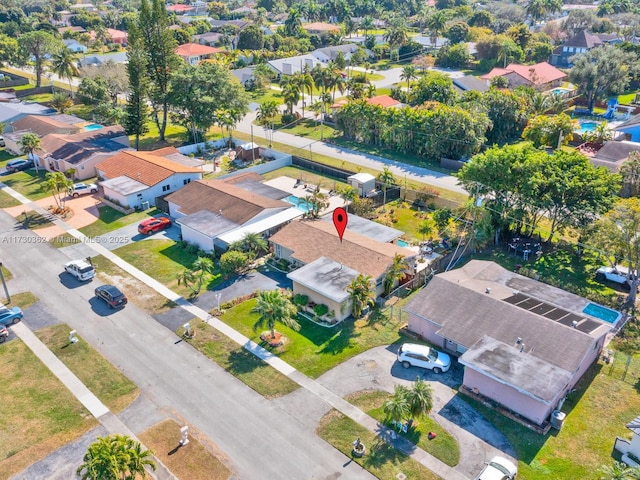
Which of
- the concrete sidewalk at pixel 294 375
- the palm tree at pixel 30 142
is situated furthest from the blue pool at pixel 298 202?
the palm tree at pixel 30 142

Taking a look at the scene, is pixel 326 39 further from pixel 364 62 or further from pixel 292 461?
pixel 292 461

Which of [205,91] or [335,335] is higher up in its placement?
[205,91]

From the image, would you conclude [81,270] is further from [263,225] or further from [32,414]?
[263,225]

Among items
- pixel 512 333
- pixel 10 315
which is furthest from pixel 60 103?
Answer: pixel 512 333

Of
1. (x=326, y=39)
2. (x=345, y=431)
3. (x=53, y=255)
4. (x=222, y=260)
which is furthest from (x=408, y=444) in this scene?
(x=326, y=39)

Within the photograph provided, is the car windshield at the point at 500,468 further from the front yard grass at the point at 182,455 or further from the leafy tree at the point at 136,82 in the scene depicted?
the leafy tree at the point at 136,82
